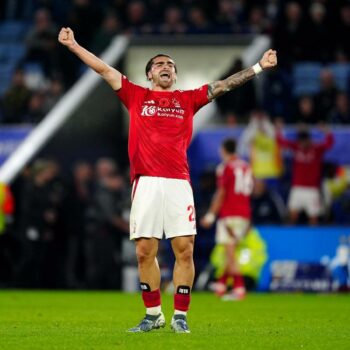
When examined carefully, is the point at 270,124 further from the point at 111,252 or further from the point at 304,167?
the point at 111,252

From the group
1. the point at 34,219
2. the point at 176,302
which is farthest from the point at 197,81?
the point at 176,302

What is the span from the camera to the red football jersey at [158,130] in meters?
10.6

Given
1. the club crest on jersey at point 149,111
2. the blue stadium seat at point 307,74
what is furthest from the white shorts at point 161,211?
the blue stadium seat at point 307,74

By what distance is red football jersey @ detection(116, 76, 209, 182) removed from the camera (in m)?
10.6

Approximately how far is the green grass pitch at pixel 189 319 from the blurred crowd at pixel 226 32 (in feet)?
15.3

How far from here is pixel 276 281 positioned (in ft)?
65.5

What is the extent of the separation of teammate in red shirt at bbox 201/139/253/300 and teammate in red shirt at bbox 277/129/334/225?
2559mm

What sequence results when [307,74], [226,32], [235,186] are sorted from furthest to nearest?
[226,32] → [307,74] → [235,186]

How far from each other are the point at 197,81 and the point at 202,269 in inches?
201

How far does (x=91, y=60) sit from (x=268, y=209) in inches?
444

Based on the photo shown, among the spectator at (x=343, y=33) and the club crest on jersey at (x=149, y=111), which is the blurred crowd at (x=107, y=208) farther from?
the club crest on jersey at (x=149, y=111)

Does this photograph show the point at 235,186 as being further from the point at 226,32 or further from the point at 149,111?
the point at 149,111

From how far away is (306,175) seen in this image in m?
21.1

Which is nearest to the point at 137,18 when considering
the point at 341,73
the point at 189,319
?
the point at 341,73
